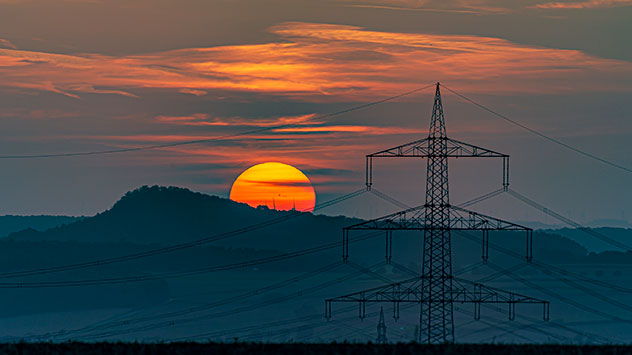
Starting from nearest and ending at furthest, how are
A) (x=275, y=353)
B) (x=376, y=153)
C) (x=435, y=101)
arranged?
(x=275, y=353), (x=376, y=153), (x=435, y=101)

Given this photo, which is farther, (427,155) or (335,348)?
(427,155)

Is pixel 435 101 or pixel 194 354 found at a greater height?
pixel 435 101

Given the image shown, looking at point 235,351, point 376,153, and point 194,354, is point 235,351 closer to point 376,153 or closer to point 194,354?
point 194,354

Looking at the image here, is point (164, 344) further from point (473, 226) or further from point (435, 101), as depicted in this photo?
point (435, 101)

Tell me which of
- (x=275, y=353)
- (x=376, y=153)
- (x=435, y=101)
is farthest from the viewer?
(x=435, y=101)

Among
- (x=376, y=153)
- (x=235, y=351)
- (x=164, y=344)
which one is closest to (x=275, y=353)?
(x=235, y=351)

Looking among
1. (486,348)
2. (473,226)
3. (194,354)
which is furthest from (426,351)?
(473,226)
